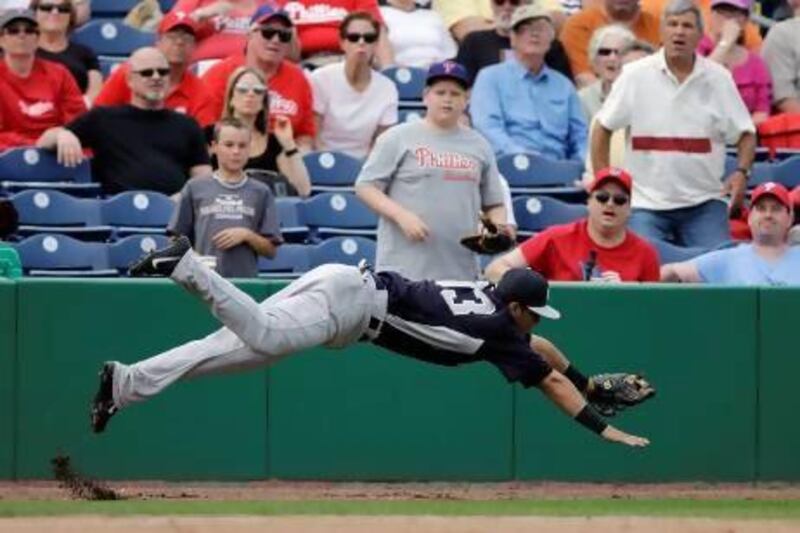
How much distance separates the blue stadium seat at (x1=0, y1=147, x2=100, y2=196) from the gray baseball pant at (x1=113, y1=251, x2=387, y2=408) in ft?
12.1

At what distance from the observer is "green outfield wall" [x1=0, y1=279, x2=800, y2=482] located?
37.7 ft

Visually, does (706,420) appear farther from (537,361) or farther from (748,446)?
(537,361)

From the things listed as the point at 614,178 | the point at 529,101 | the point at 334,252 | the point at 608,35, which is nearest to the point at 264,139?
the point at 334,252

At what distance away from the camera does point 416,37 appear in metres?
15.4

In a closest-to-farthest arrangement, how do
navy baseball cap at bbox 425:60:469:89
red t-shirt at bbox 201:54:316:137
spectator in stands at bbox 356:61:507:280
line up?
spectator in stands at bbox 356:61:507:280
navy baseball cap at bbox 425:60:469:89
red t-shirt at bbox 201:54:316:137

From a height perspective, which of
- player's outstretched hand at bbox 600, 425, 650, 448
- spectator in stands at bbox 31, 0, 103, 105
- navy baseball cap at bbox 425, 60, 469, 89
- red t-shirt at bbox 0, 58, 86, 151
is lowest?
player's outstretched hand at bbox 600, 425, 650, 448

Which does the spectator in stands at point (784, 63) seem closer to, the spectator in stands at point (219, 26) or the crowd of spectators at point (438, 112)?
the crowd of spectators at point (438, 112)

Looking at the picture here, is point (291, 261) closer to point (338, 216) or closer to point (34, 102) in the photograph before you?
point (338, 216)

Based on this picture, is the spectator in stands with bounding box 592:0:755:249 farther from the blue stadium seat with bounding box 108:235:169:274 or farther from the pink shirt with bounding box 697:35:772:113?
the blue stadium seat with bounding box 108:235:169:274

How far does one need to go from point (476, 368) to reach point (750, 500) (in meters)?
1.65

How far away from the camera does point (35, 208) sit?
13078mm

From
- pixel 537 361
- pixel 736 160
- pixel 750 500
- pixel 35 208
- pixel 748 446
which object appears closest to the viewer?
pixel 537 361

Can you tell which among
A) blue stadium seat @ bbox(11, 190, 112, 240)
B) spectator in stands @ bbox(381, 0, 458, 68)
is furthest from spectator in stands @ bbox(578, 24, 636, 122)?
blue stadium seat @ bbox(11, 190, 112, 240)

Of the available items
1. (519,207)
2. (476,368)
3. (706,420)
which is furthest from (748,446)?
(519,207)
